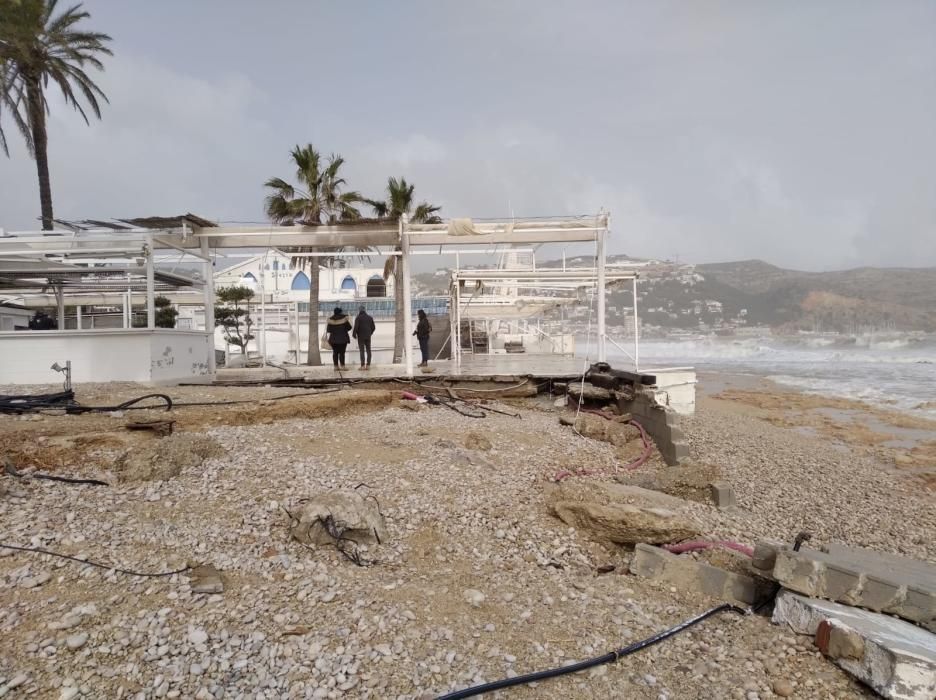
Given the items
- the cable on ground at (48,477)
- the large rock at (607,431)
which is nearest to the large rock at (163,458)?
the cable on ground at (48,477)

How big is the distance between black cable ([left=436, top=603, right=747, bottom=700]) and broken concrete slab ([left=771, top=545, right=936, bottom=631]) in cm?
58

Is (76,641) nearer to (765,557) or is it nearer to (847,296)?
(765,557)

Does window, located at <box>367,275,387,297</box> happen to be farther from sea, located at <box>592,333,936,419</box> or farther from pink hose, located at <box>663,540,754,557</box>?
pink hose, located at <box>663,540,754,557</box>

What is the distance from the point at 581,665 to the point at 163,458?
15.4 feet

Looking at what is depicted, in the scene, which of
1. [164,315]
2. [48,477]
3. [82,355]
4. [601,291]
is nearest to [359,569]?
[48,477]

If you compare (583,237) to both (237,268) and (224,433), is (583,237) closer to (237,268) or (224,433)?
(224,433)

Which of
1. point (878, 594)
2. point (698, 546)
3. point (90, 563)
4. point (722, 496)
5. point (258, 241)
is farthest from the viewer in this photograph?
point (258, 241)

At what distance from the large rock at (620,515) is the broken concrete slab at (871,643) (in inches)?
54.3

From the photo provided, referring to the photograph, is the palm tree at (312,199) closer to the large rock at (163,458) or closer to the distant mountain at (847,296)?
the large rock at (163,458)

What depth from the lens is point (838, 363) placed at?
41.4m

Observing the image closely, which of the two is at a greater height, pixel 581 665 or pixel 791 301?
pixel 791 301

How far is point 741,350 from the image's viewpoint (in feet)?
189

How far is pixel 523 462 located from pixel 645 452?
2.32 metres

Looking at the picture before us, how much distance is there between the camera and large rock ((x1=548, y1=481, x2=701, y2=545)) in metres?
5.20
